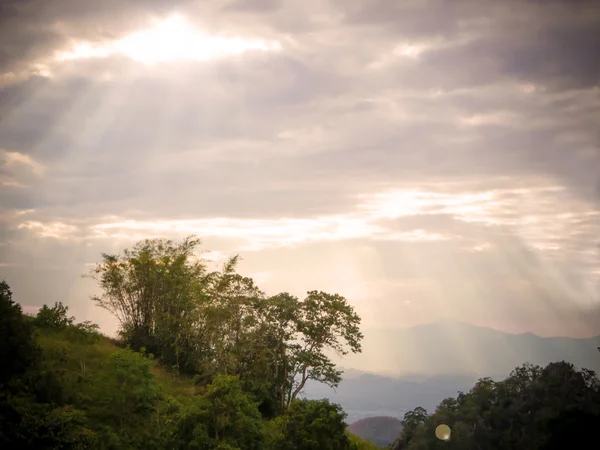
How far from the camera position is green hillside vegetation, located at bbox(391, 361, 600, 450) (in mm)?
56688

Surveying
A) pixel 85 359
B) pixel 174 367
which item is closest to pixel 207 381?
pixel 174 367

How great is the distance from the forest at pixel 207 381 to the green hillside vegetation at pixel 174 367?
11 centimetres

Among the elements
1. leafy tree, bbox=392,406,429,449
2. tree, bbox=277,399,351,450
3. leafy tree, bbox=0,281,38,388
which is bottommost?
leafy tree, bbox=392,406,429,449

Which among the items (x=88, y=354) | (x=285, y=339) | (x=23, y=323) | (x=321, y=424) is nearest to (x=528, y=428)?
(x=285, y=339)

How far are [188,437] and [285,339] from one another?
20333 mm

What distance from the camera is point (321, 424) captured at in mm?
32719

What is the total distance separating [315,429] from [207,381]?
21760 mm

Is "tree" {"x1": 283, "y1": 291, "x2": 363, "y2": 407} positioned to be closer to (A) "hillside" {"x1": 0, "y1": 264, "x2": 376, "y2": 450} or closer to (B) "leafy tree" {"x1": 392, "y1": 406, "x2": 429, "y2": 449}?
(A) "hillside" {"x1": 0, "y1": 264, "x2": 376, "y2": 450}

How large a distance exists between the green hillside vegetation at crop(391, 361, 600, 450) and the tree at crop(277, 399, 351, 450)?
27222 millimetres

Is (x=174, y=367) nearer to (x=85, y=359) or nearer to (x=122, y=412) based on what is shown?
(x=85, y=359)

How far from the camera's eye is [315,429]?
108 ft

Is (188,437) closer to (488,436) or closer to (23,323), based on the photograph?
(23,323)

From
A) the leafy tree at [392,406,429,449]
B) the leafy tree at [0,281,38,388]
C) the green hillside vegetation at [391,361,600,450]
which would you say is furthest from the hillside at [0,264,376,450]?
the leafy tree at [392,406,429,449]

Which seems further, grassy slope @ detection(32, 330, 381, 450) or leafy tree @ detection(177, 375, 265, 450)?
grassy slope @ detection(32, 330, 381, 450)
